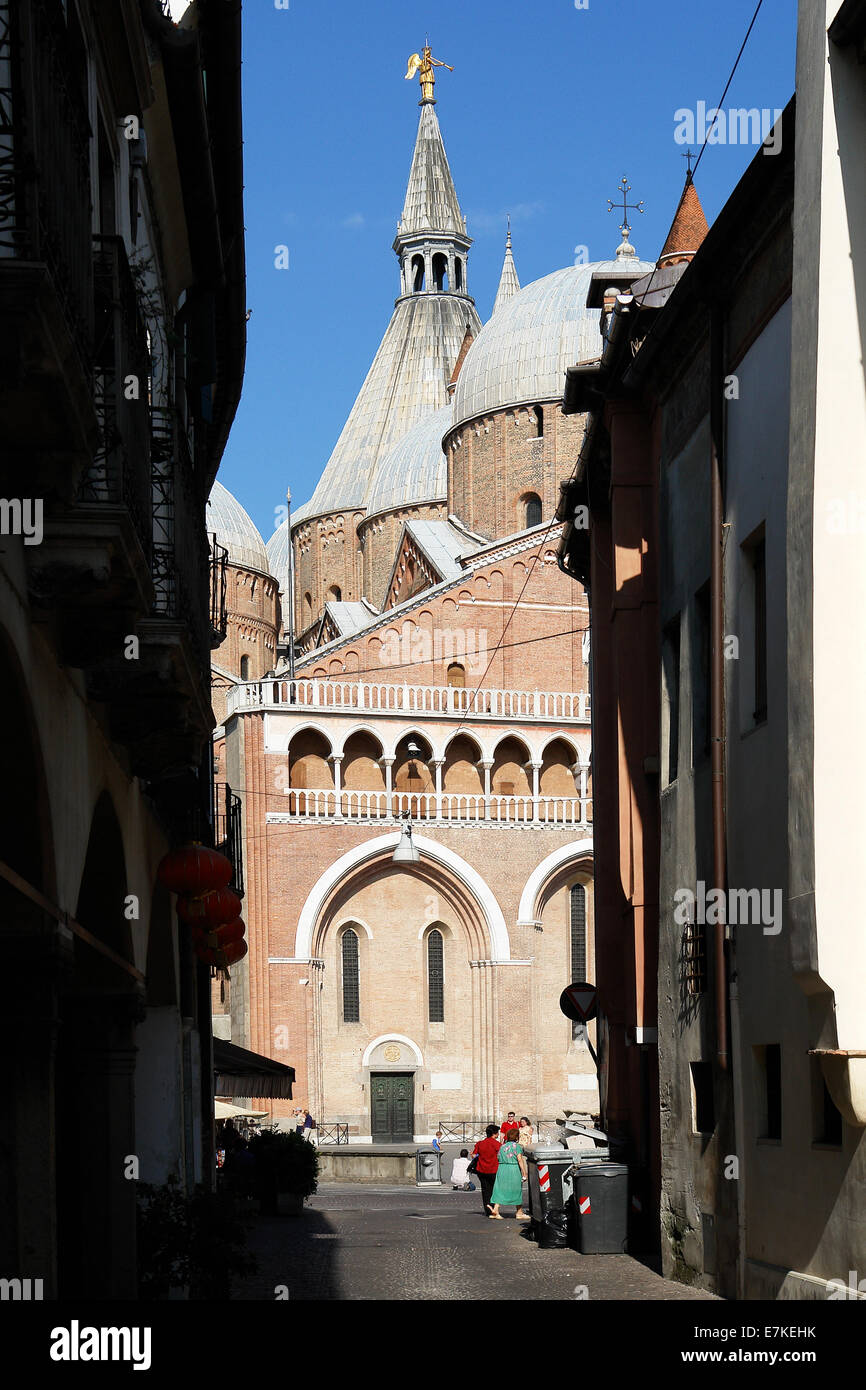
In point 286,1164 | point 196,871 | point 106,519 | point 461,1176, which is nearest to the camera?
point 106,519

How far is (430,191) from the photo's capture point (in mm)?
85125

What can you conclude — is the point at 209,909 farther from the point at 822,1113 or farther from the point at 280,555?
the point at 280,555

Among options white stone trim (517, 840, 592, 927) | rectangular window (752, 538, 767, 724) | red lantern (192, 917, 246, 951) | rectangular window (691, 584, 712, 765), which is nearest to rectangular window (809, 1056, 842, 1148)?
rectangular window (752, 538, 767, 724)

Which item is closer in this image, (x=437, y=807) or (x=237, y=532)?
(x=437, y=807)

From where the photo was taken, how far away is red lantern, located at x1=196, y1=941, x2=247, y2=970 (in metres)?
14.7

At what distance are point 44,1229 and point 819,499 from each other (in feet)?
16.4

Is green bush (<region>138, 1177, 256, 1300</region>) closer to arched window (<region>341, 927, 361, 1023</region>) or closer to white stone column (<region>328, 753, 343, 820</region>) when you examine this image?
white stone column (<region>328, 753, 343, 820</region>)

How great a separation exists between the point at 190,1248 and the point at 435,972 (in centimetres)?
3655

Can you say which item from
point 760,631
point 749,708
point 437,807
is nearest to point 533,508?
point 437,807

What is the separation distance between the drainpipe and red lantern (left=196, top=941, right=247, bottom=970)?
3.87 m
